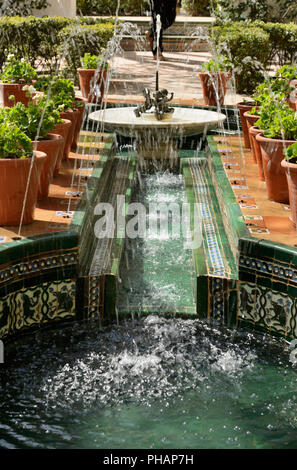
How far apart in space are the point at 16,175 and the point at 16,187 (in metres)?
0.09

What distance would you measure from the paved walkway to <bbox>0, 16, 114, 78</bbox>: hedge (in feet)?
3.11

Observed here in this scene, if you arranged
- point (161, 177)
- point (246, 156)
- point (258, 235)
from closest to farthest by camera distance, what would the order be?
point (258, 235) → point (246, 156) → point (161, 177)

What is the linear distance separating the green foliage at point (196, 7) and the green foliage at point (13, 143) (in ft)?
71.8

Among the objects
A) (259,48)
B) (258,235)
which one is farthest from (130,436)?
(259,48)

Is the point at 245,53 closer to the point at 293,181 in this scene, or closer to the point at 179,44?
the point at 179,44

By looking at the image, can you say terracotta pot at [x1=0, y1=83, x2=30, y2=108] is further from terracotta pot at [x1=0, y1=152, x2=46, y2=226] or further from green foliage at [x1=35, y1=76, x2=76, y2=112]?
terracotta pot at [x1=0, y1=152, x2=46, y2=226]

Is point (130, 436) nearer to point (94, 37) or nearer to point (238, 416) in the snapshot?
point (238, 416)

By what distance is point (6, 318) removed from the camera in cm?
409

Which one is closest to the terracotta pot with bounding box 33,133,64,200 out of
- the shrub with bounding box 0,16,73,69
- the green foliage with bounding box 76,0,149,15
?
the shrub with bounding box 0,16,73,69

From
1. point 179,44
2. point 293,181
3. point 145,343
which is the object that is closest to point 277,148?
point 293,181

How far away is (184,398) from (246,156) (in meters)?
4.08

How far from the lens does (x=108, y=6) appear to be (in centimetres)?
2489

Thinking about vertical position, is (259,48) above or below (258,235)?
above
